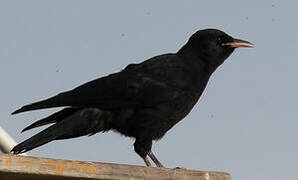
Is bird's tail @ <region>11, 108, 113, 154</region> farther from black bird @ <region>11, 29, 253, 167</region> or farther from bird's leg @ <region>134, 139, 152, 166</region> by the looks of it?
bird's leg @ <region>134, 139, 152, 166</region>

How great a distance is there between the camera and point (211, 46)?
4.51 metres

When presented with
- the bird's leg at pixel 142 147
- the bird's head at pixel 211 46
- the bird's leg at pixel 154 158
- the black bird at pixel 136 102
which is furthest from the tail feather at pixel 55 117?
the bird's head at pixel 211 46

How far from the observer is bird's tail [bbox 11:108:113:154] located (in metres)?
3.59

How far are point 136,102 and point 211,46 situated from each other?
872 mm

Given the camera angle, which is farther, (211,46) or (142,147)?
(211,46)

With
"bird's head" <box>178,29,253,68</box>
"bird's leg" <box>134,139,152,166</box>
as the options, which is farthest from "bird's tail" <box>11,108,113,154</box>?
"bird's head" <box>178,29,253,68</box>

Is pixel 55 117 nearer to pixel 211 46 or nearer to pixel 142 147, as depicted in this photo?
pixel 142 147

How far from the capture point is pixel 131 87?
401 centimetres

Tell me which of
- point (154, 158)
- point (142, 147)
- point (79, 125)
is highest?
point (79, 125)

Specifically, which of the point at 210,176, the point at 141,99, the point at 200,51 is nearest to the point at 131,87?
the point at 141,99

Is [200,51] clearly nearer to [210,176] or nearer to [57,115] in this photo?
[57,115]

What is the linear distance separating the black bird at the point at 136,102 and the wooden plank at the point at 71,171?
1.07 meters

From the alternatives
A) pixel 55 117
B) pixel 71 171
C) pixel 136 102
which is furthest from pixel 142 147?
pixel 71 171

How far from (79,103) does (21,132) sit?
21.3 inches
